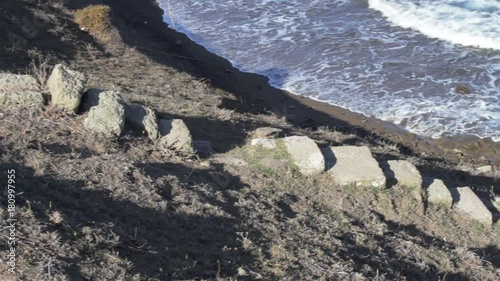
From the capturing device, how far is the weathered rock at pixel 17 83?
7871 millimetres

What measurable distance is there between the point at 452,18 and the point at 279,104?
8.35m

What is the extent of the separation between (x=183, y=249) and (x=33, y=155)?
6.82 feet

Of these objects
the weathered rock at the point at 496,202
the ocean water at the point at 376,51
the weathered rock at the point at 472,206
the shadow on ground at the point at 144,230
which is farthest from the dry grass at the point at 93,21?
the weathered rock at the point at 496,202

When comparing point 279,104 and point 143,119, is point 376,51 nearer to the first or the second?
point 279,104

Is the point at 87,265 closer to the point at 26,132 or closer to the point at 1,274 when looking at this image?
the point at 1,274

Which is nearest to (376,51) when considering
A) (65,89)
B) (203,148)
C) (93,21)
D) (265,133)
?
(93,21)

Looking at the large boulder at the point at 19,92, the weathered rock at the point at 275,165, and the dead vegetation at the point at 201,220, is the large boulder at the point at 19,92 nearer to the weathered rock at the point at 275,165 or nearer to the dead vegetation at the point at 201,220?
the dead vegetation at the point at 201,220

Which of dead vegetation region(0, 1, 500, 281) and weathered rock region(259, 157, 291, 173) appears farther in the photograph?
weathered rock region(259, 157, 291, 173)

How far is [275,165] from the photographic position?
25.9 ft

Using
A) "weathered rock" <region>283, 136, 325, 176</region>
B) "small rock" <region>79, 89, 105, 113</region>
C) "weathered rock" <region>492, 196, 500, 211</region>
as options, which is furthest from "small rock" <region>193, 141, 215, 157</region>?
"weathered rock" <region>492, 196, 500, 211</region>

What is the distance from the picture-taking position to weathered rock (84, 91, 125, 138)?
7.57 metres

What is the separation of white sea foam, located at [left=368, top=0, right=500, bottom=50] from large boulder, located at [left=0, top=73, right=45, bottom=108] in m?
13.4

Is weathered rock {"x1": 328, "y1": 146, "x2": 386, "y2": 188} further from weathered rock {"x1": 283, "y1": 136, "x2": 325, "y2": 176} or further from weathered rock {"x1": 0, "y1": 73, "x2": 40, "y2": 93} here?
weathered rock {"x1": 0, "y1": 73, "x2": 40, "y2": 93}

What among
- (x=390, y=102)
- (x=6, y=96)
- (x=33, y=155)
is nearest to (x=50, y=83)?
(x=6, y=96)
